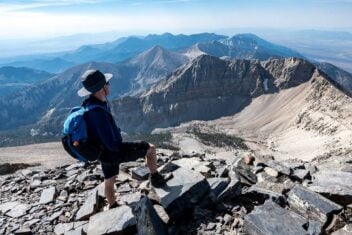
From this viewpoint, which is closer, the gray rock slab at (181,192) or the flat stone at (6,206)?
the gray rock slab at (181,192)

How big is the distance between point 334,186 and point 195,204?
417 centimetres

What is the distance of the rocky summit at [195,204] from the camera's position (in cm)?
917

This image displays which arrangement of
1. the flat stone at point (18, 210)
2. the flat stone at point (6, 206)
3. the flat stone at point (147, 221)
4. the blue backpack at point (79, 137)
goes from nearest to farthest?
the flat stone at point (147, 221)
the blue backpack at point (79, 137)
the flat stone at point (18, 210)
the flat stone at point (6, 206)

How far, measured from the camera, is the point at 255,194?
11000 millimetres

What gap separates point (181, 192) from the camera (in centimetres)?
1019

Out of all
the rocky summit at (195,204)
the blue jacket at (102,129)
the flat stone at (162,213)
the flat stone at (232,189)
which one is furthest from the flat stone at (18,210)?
the flat stone at (232,189)

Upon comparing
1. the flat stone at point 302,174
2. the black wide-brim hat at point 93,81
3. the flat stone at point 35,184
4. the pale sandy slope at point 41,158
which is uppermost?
the black wide-brim hat at point 93,81

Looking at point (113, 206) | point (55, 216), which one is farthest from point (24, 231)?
point (113, 206)

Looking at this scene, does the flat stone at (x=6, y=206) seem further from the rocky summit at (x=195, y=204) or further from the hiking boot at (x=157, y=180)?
the hiking boot at (x=157, y=180)

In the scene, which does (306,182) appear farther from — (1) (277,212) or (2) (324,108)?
(2) (324,108)

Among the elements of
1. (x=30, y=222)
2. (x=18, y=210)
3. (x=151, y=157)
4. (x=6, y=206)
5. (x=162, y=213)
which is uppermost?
(x=151, y=157)

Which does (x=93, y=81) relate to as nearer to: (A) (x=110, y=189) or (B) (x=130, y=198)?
(A) (x=110, y=189)

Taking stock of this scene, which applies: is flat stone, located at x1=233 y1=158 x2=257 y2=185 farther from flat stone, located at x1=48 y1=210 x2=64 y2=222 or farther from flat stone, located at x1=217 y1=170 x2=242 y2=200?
flat stone, located at x1=48 y1=210 x2=64 y2=222

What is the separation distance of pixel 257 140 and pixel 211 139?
20618 mm
